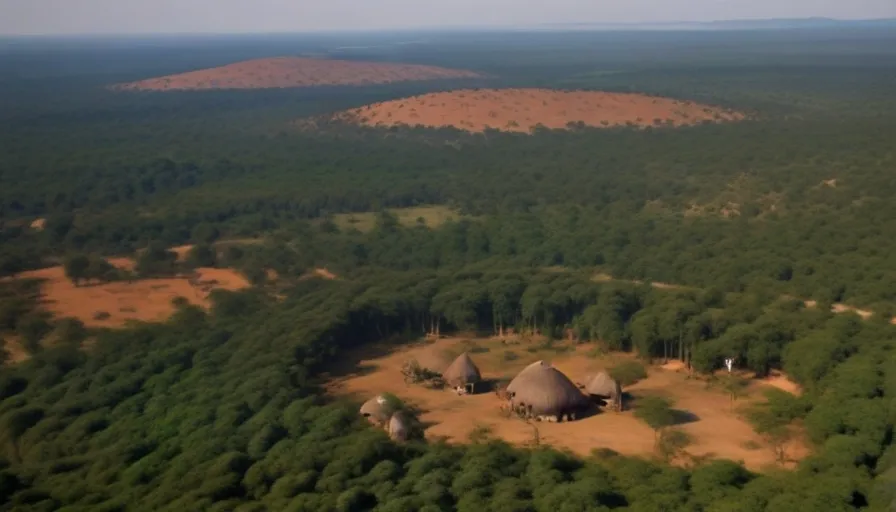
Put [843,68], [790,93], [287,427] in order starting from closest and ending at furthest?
[287,427] < [790,93] < [843,68]

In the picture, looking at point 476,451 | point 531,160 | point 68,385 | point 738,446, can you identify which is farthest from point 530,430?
point 531,160

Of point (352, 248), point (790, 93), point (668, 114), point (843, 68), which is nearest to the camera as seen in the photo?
point (352, 248)

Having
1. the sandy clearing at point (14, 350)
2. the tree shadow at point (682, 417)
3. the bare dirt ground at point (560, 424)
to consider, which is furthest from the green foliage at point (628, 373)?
the sandy clearing at point (14, 350)

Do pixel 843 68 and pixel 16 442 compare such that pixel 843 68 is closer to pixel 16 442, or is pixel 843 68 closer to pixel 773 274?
pixel 773 274

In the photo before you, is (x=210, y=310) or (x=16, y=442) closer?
(x=16, y=442)

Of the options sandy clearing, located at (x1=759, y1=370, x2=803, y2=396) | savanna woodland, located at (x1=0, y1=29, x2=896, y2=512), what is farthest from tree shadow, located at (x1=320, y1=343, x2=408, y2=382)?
sandy clearing, located at (x1=759, y1=370, x2=803, y2=396)

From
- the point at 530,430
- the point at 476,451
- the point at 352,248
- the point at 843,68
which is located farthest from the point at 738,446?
the point at 843,68
